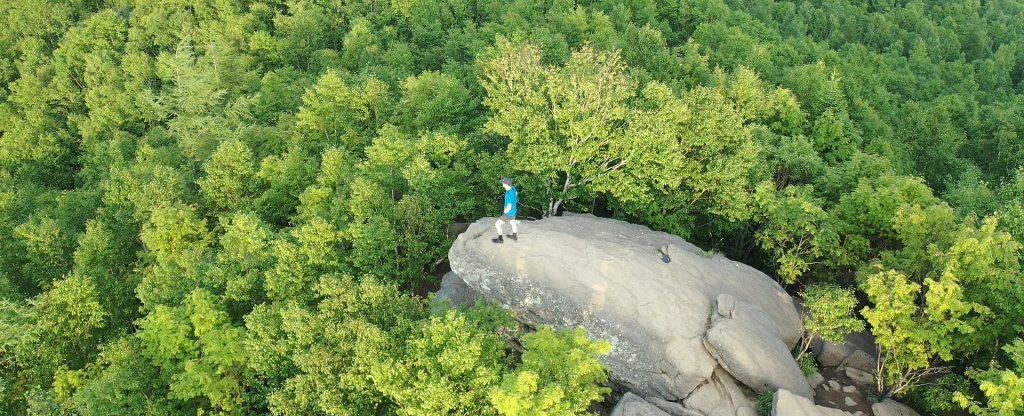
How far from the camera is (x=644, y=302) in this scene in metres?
26.6

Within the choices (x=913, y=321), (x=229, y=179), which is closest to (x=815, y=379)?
(x=913, y=321)

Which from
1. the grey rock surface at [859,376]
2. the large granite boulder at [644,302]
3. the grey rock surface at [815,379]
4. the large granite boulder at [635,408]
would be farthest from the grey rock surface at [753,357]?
the large granite boulder at [635,408]

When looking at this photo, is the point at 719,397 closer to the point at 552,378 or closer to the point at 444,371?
the point at 552,378

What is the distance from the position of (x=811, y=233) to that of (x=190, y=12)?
89621 mm

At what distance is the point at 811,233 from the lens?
104 ft

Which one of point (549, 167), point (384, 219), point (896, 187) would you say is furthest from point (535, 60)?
point (896, 187)

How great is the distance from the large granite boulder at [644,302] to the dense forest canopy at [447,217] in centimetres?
207

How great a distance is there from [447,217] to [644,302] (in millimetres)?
12518

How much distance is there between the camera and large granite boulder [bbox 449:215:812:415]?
84.2ft

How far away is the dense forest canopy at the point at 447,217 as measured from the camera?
24500 millimetres

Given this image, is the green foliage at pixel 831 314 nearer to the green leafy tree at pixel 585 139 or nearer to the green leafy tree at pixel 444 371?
the green leafy tree at pixel 585 139

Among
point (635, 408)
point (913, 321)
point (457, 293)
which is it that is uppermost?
point (913, 321)

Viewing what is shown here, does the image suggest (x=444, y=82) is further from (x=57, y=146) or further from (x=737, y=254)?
(x=57, y=146)

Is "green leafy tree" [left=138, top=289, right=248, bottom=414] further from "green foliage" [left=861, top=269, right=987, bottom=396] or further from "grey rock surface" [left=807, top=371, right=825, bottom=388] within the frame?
"green foliage" [left=861, top=269, right=987, bottom=396]
